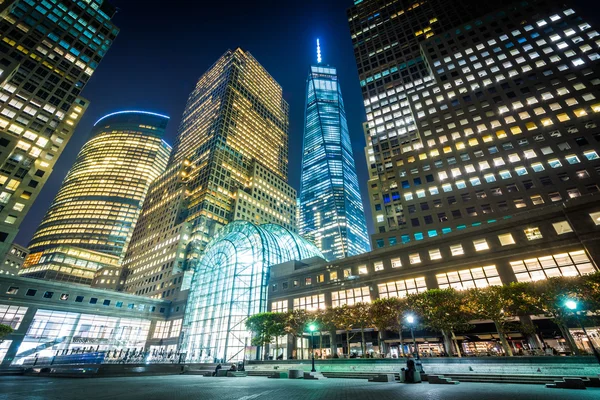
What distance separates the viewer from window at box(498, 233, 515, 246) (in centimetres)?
3982

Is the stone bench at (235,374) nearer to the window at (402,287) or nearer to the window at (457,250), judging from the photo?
the window at (402,287)

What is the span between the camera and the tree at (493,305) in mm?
31516

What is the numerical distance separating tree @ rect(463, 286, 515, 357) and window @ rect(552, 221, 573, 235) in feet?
45.1

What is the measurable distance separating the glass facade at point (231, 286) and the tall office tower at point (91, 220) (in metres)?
84.4

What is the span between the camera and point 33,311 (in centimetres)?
5659

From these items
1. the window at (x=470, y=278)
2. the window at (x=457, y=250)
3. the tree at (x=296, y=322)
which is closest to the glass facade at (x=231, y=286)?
the tree at (x=296, y=322)

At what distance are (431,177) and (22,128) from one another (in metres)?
102

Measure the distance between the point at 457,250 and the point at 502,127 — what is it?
3790 cm

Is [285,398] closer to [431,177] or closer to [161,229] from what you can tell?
[431,177]

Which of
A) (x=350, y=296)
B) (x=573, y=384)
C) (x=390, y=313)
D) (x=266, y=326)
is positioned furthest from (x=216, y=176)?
(x=573, y=384)

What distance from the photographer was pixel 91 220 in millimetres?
165875

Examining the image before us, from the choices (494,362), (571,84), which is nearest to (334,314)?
(494,362)

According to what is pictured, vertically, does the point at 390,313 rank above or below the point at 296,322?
above

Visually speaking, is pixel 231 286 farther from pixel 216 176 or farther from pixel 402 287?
pixel 216 176
